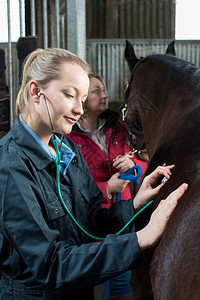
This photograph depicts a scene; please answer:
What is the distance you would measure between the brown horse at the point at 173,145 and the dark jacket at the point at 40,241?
0.28 feet

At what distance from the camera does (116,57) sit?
4246 mm

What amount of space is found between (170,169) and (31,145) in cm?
37

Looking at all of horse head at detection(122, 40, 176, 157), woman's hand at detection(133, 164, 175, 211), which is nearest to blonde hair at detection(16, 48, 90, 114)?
woman's hand at detection(133, 164, 175, 211)

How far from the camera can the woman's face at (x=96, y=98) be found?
1729 mm

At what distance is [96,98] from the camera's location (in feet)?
5.71

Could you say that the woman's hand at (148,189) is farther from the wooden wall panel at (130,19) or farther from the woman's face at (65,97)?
the wooden wall panel at (130,19)

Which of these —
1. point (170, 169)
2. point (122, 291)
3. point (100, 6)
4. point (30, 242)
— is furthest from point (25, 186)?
point (100, 6)

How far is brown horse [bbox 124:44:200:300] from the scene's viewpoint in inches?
25.5

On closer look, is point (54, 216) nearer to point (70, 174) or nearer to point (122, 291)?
point (70, 174)

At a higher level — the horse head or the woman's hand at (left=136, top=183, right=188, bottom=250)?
the horse head

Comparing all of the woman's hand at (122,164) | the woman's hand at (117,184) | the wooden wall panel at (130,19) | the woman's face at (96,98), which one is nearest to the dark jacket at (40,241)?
the woman's hand at (117,184)

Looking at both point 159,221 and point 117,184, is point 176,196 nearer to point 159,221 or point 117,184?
point 159,221

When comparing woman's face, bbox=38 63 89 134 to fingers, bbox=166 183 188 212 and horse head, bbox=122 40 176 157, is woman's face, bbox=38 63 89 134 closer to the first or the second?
fingers, bbox=166 183 188 212

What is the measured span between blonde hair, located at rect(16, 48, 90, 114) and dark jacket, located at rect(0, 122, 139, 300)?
11cm
